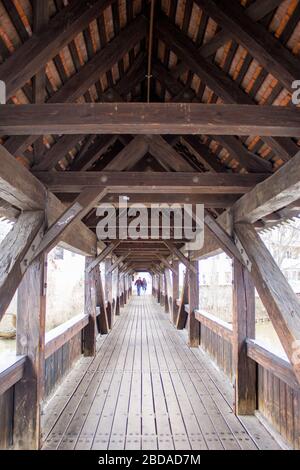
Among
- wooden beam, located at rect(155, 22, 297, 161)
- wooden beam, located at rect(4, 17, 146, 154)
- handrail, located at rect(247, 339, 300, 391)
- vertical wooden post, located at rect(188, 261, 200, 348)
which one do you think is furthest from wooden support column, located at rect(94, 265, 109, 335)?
wooden beam, located at rect(155, 22, 297, 161)

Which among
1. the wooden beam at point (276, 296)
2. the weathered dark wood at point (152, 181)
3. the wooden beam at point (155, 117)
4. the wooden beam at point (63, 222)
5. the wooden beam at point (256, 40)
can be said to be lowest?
the wooden beam at point (276, 296)

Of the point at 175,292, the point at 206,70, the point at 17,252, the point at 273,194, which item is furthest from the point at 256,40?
the point at 175,292

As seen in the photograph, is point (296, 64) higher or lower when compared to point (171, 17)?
lower

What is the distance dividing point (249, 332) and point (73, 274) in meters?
19.3

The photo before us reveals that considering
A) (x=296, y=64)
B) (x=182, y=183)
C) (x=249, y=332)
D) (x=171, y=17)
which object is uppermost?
(x=171, y=17)

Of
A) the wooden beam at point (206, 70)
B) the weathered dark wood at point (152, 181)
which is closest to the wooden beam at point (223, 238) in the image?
the weathered dark wood at point (152, 181)

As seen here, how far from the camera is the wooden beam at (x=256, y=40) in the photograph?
2336mm

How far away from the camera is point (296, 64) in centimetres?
233

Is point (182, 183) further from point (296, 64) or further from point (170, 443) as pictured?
point (170, 443)

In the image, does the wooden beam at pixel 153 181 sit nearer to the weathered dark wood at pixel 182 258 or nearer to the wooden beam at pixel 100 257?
the wooden beam at pixel 100 257

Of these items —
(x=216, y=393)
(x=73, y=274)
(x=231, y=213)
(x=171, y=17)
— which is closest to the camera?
(x=171, y=17)

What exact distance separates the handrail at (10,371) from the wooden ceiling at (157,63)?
1818mm

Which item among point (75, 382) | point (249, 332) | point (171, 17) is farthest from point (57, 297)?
point (171, 17)
